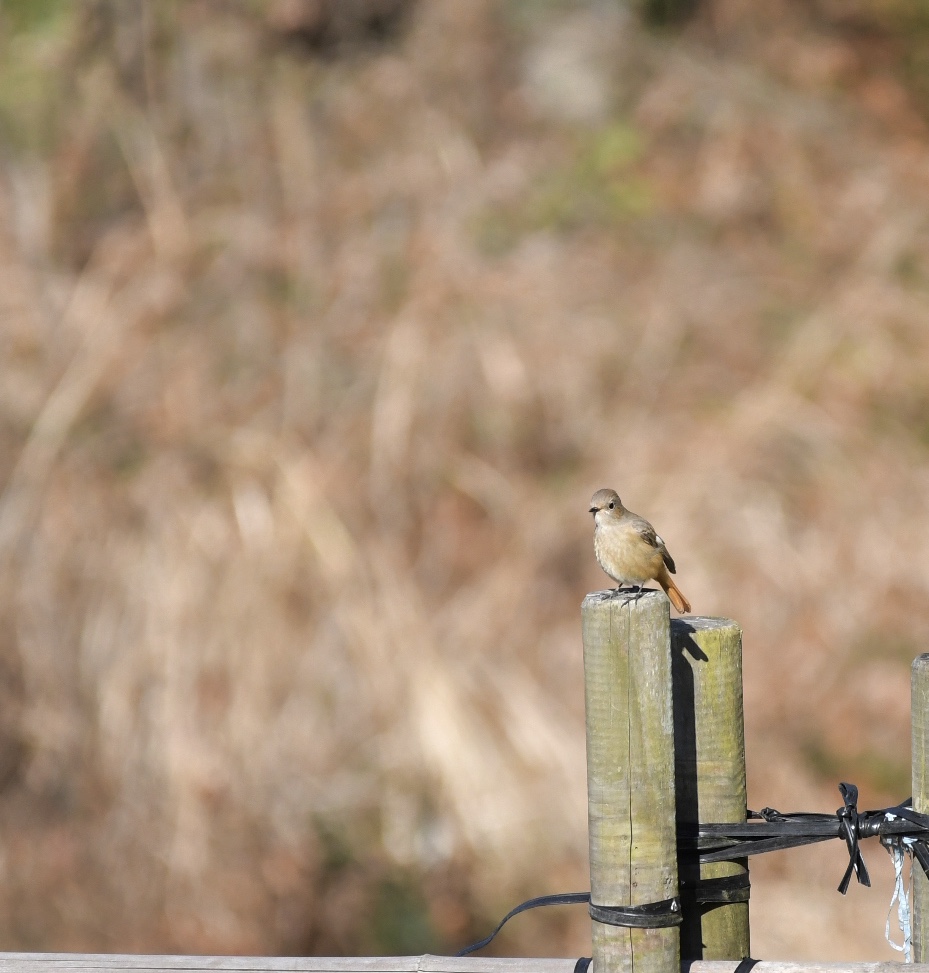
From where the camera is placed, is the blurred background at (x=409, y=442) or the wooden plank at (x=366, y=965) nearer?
the wooden plank at (x=366, y=965)

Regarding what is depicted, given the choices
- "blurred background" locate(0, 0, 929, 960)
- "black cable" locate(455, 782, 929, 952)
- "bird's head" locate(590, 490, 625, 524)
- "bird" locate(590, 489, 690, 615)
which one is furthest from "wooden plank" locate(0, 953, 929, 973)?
"blurred background" locate(0, 0, 929, 960)

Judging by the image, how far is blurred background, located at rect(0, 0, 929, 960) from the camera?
6551 millimetres

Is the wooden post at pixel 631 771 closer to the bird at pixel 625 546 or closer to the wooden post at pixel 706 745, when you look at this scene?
the wooden post at pixel 706 745

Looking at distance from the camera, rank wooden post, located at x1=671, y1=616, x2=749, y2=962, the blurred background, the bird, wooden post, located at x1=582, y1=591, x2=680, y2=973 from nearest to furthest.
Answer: wooden post, located at x1=582, y1=591, x2=680, y2=973, wooden post, located at x1=671, y1=616, x2=749, y2=962, the bird, the blurred background

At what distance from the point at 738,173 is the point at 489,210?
1.99 metres

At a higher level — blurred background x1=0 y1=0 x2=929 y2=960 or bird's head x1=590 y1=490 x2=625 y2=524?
blurred background x1=0 y1=0 x2=929 y2=960

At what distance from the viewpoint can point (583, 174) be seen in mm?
10445

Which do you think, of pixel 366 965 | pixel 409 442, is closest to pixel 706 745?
pixel 366 965

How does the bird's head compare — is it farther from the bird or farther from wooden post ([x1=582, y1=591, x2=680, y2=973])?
wooden post ([x1=582, y1=591, x2=680, y2=973])

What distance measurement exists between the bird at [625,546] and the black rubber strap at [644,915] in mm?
1685

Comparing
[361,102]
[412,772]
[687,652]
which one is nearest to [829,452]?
[412,772]

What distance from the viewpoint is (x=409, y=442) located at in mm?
7953

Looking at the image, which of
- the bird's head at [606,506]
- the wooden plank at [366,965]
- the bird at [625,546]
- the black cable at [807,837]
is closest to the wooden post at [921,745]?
the black cable at [807,837]

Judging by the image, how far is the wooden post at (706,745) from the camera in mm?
2158
